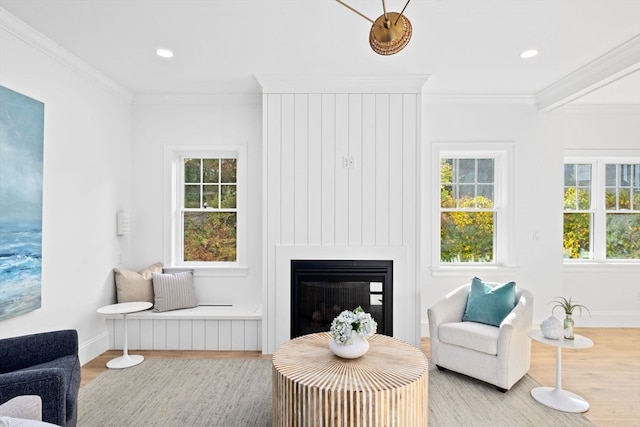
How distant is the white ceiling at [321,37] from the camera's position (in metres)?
2.37

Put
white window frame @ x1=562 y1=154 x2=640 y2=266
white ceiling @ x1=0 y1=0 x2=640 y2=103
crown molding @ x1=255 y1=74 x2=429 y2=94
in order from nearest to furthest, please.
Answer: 1. white ceiling @ x1=0 y1=0 x2=640 y2=103
2. crown molding @ x1=255 y1=74 x2=429 y2=94
3. white window frame @ x1=562 y1=154 x2=640 y2=266

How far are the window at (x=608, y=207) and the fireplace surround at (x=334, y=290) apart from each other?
272 centimetres

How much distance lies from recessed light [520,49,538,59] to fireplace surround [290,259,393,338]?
2159 mm

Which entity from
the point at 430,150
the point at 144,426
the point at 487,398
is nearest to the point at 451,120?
the point at 430,150

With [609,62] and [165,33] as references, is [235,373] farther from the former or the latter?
[609,62]

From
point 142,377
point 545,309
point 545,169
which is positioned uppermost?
point 545,169

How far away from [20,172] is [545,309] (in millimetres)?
5191

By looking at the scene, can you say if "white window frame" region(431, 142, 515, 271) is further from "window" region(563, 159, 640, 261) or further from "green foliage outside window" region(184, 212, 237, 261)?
"green foliage outside window" region(184, 212, 237, 261)

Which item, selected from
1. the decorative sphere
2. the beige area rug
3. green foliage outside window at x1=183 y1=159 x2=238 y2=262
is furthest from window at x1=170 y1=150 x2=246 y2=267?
the decorative sphere

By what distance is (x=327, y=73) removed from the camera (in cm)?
347

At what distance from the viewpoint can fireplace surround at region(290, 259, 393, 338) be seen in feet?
11.8

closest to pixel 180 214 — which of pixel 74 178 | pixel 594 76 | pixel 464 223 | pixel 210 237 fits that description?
pixel 210 237

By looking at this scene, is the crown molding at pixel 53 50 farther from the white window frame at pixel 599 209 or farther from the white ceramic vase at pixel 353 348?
the white window frame at pixel 599 209

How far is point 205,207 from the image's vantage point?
427 cm
